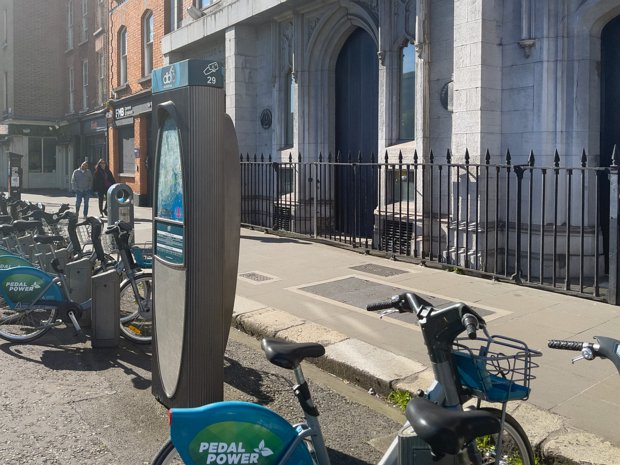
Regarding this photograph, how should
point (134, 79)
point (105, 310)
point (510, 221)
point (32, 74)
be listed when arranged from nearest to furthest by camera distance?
point (105, 310) → point (510, 221) → point (134, 79) → point (32, 74)

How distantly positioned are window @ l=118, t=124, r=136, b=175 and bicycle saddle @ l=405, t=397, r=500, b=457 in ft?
75.4

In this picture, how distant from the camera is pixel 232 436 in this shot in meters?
2.53

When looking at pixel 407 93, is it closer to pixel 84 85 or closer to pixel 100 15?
pixel 100 15

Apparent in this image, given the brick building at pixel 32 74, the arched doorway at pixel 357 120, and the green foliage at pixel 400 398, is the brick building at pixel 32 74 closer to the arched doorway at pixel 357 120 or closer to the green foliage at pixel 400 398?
the arched doorway at pixel 357 120

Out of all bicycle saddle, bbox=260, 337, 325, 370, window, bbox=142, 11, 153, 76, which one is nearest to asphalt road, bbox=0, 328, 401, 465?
bicycle saddle, bbox=260, 337, 325, 370

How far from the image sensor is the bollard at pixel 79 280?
6.88m

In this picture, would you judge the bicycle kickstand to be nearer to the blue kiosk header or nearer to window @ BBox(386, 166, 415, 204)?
the blue kiosk header

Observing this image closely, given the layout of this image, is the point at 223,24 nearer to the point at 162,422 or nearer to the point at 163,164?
the point at 163,164

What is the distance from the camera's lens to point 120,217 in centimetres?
1055

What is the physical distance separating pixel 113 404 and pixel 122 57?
22006 mm

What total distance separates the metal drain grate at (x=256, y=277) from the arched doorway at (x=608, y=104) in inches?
185

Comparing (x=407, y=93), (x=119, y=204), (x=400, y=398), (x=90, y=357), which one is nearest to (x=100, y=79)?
(x=119, y=204)

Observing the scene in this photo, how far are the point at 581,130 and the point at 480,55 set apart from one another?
67.1 inches

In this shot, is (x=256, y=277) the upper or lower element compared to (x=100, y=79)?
lower
